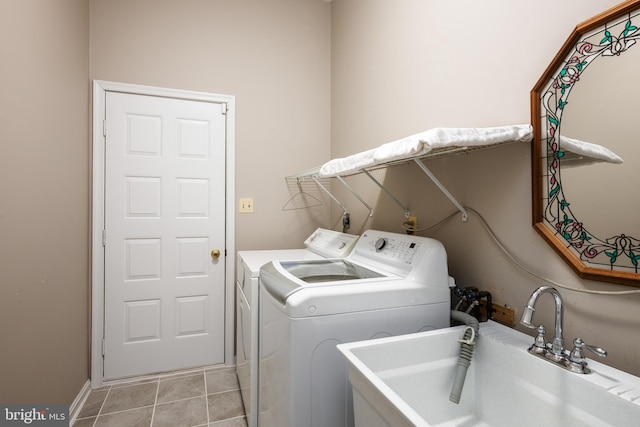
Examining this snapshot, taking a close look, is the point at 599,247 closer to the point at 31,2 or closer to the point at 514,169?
the point at 514,169

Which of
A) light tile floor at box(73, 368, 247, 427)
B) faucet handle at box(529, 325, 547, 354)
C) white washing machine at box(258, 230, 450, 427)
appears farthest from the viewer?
light tile floor at box(73, 368, 247, 427)

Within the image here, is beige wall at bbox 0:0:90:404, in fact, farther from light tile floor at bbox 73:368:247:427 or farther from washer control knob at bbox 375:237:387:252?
washer control knob at bbox 375:237:387:252

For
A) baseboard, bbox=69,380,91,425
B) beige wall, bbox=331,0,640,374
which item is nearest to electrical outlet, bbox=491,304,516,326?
beige wall, bbox=331,0,640,374

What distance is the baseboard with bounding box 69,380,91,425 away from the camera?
5.98ft

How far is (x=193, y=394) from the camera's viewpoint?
208cm

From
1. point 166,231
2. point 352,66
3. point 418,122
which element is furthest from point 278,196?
point 418,122

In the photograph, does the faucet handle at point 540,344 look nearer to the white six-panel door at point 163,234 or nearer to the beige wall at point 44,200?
the beige wall at point 44,200

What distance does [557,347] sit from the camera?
869mm

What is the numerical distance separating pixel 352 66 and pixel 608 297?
85.2 inches

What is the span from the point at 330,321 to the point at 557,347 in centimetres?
67

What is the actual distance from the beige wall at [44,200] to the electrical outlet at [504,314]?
6.42 ft

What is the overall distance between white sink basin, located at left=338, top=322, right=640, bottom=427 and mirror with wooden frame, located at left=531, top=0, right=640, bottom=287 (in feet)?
1.00

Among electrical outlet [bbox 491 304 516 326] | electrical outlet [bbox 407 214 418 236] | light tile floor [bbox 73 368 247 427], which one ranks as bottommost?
light tile floor [bbox 73 368 247 427]

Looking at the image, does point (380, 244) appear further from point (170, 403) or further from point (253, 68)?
point (253, 68)
